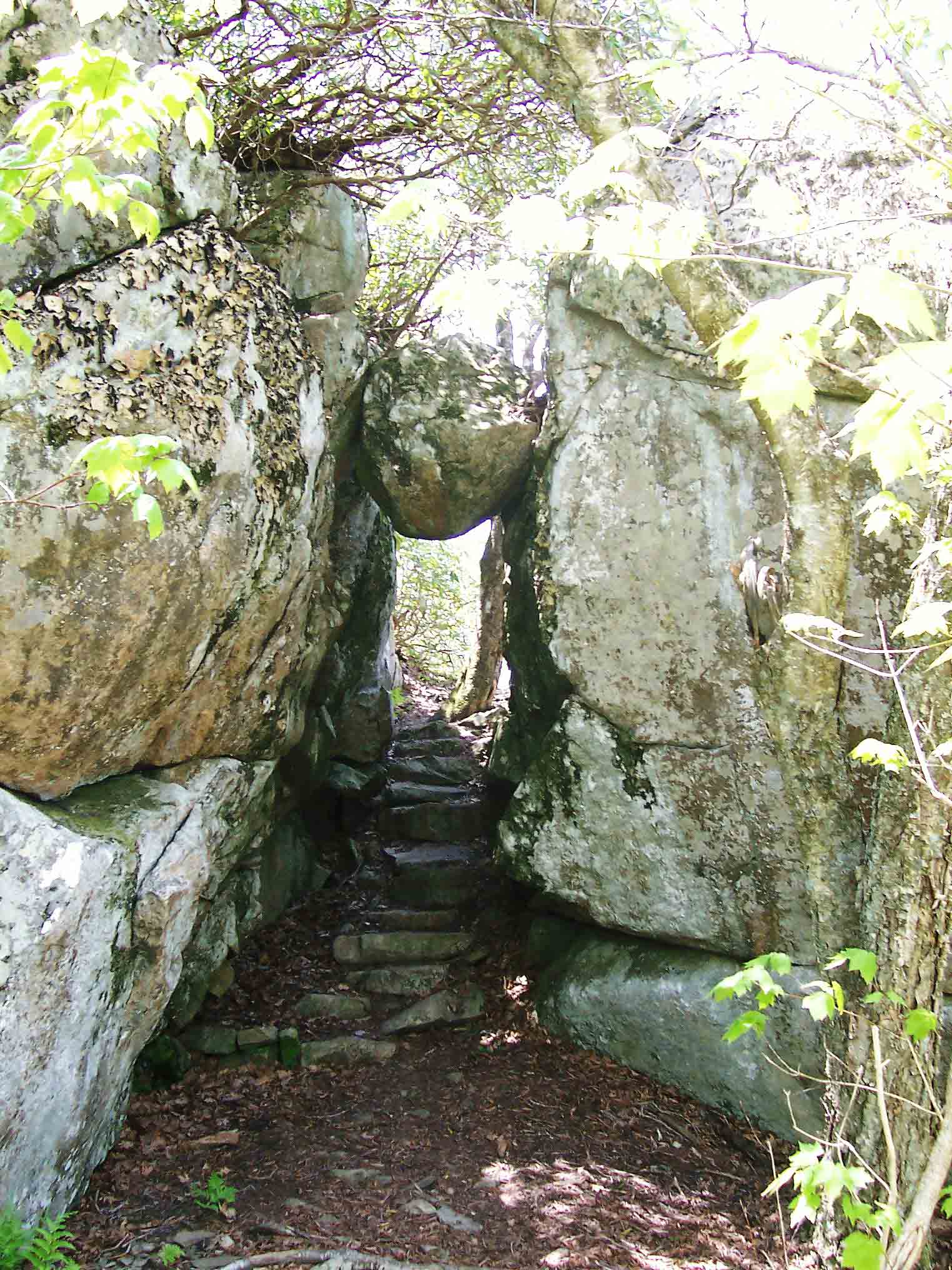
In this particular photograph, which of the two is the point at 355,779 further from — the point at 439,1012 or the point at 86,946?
the point at 86,946

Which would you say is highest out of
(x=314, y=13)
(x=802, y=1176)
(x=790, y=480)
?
(x=314, y=13)

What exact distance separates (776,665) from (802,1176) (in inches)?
65.1

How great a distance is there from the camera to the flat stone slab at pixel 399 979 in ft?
19.9

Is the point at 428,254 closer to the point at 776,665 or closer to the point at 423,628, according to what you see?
the point at 423,628

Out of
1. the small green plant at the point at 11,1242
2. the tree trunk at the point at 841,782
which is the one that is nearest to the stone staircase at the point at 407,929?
Answer: the small green plant at the point at 11,1242

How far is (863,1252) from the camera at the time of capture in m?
2.75

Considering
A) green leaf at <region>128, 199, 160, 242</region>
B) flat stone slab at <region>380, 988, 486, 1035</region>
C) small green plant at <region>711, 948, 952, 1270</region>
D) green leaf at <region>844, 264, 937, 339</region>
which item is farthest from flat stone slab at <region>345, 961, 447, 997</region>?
green leaf at <region>844, 264, 937, 339</region>

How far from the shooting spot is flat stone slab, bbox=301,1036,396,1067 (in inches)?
211

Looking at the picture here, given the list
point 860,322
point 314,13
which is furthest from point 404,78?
point 860,322

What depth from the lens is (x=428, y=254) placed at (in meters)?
8.54

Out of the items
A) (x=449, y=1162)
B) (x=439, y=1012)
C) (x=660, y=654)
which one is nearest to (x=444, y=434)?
(x=660, y=654)

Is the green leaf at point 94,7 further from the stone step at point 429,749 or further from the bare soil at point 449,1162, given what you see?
the stone step at point 429,749

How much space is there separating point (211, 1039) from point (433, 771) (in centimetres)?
372

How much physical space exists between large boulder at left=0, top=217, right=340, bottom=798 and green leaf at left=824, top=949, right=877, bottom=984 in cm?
318
